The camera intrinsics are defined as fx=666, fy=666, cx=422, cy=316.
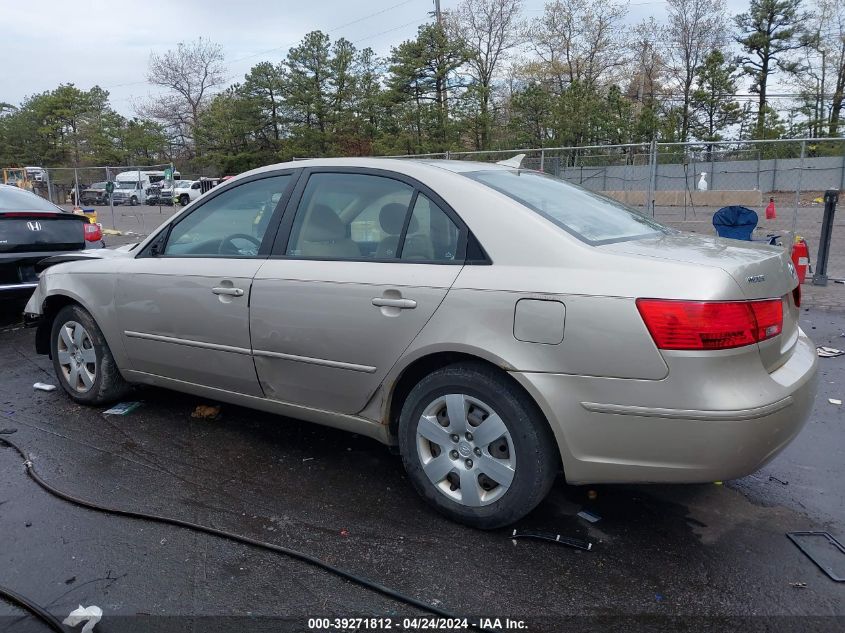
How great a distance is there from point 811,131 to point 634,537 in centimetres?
3866

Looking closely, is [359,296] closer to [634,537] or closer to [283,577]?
[283,577]

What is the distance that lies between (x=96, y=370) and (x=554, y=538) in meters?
3.22

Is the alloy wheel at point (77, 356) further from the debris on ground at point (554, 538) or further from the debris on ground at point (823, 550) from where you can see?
the debris on ground at point (823, 550)

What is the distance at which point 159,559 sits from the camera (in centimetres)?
278

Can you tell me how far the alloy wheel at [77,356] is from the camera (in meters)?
4.49

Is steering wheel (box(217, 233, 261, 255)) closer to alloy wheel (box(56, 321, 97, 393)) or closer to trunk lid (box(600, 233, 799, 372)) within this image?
alloy wheel (box(56, 321, 97, 393))

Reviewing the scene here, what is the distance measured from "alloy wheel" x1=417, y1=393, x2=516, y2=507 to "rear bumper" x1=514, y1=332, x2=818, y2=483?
0.86 feet

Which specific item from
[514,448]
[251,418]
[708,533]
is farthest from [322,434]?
[708,533]

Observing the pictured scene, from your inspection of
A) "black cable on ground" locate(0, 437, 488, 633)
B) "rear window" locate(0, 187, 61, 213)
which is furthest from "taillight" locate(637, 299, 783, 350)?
"rear window" locate(0, 187, 61, 213)

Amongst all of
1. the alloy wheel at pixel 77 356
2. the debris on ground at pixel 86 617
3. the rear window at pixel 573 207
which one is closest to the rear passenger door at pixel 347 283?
the rear window at pixel 573 207

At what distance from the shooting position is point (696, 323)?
241 centimetres

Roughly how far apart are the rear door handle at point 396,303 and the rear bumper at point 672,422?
1.95ft

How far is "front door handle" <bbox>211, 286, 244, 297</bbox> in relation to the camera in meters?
3.55

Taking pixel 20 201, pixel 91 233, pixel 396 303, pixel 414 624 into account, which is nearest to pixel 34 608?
pixel 414 624
